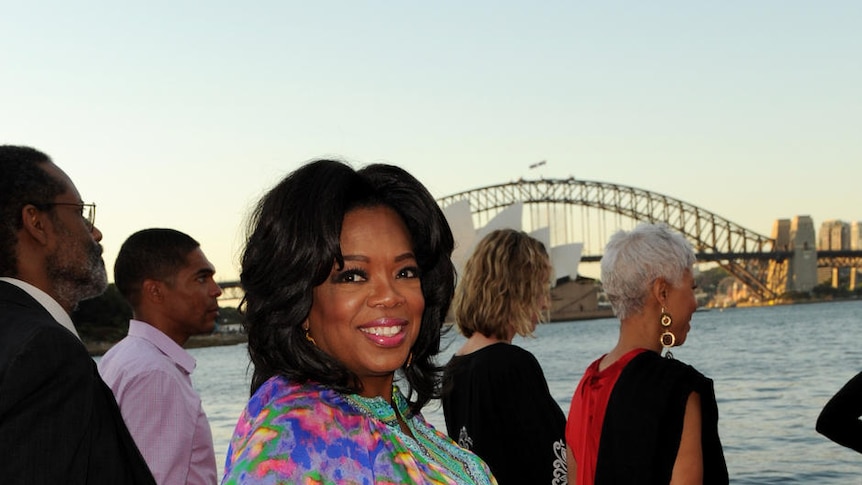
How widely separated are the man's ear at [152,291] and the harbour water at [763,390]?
1078 millimetres

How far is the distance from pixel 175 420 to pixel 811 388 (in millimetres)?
20767

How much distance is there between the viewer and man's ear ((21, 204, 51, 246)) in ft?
7.28

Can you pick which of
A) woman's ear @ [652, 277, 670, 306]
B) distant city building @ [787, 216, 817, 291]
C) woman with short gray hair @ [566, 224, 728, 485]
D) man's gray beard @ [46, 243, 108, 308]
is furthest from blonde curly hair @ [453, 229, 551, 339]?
distant city building @ [787, 216, 817, 291]

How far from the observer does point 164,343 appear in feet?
10.9

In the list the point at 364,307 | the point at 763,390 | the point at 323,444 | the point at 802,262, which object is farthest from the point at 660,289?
the point at 802,262

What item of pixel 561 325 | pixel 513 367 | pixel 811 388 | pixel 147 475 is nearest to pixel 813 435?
pixel 811 388

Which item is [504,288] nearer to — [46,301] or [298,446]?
[46,301]

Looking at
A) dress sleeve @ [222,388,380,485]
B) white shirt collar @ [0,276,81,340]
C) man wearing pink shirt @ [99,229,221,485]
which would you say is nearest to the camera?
dress sleeve @ [222,388,380,485]

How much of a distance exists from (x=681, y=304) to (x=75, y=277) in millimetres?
1519

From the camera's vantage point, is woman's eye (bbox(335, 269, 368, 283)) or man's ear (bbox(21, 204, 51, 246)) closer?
woman's eye (bbox(335, 269, 368, 283))

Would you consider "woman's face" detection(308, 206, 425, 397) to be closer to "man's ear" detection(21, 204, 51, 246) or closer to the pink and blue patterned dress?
the pink and blue patterned dress

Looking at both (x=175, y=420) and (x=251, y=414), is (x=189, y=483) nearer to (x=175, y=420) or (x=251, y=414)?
(x=175, y=420)

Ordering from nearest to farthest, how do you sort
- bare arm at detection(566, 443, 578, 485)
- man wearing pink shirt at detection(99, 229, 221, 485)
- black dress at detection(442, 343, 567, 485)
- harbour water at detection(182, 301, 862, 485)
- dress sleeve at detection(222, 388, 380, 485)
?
dress sleeve at detection(222, 388, 380, 485), bare arm at detection(566, 443, 578, 485), man wearing pink shirt at detection(99, 229, 221, 485), black dress at detection(442, 343, 567, 485), harbour water at detection(182, 301, 862, 485)

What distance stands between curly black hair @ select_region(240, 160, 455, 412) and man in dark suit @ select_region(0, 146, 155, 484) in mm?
316
